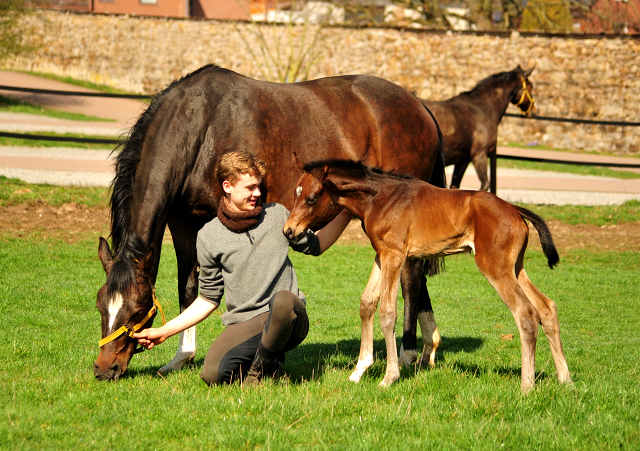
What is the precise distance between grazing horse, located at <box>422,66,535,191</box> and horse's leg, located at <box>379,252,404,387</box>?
7.98 m

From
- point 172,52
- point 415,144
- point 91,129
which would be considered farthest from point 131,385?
point 172,52

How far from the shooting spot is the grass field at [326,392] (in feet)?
11.3

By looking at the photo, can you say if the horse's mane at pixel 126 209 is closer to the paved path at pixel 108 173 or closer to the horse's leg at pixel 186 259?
the horse's leg at pixel 186 259

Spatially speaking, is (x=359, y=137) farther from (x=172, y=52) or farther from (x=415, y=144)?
(x=172, y=52)

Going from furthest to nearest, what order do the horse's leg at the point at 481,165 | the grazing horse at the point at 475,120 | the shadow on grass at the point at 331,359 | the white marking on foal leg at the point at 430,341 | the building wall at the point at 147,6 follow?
the building wall at the point at 147,6 < the horse's leg at the point at 481,165 < the grazing horse at the point at 475,120 < the white marking on foal leg at the point at 430,341 < the shadow on grass at the point at 331,359

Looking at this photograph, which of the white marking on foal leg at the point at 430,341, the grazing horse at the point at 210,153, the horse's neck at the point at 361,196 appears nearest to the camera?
the grazing horse at the point at 210,153

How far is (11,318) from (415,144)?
4.01 metres

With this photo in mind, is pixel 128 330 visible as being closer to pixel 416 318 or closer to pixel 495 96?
pixel 416 318

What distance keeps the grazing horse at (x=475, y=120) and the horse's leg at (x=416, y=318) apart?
6629 mm

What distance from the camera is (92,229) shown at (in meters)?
10.1

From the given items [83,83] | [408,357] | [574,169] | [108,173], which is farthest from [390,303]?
[83,83]

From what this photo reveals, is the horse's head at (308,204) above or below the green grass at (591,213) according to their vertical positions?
above

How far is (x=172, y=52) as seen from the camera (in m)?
27.3

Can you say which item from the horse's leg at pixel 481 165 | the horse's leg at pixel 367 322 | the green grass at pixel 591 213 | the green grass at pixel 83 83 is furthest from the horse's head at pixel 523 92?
the green grass at pixel 83 83
